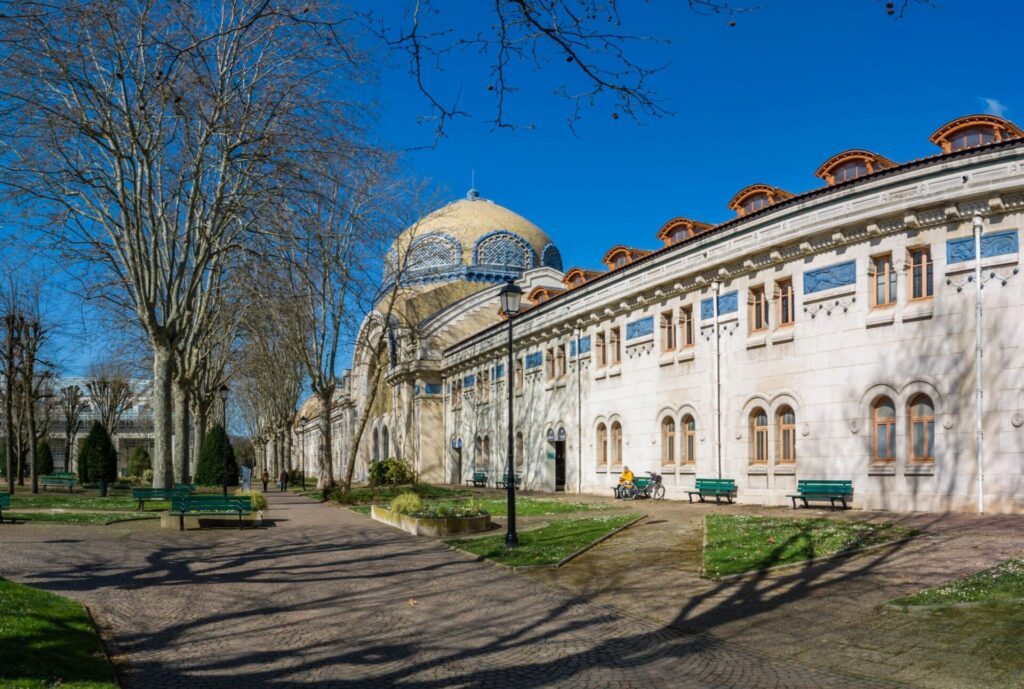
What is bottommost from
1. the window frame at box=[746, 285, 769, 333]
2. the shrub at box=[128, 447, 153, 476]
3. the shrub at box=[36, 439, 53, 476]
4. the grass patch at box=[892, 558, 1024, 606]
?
the shrub at box=[128, 447, 153, 476]

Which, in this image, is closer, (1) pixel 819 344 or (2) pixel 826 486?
(2) pixel 826 486

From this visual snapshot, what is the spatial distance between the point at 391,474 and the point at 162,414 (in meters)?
14.2

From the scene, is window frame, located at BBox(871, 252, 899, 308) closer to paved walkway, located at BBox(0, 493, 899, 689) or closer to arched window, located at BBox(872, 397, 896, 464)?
arched window, located at BBox(872, 397, 896, 464)

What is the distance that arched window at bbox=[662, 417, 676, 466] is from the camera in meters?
29.2

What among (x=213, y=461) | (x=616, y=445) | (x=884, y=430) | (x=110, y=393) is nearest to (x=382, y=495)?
(x=616, y=445)

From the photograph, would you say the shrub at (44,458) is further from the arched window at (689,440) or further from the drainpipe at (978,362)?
the drainpipe at (978,362)

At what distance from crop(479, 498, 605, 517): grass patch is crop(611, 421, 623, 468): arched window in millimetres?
3751

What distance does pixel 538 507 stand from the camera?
2725cm

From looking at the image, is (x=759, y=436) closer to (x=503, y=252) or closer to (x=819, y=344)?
(x=819, y=344)

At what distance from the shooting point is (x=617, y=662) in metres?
9.14

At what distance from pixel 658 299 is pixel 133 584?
1994 centimetres

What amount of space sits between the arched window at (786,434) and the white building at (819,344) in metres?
0.06

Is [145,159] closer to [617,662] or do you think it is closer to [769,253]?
[769,253]

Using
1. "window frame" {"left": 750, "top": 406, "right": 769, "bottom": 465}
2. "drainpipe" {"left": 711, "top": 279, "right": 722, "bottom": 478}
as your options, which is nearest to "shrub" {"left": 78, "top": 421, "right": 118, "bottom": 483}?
"drainpipe" {"left": 711, "top": 279, "right": 722, "bottom": 478}
